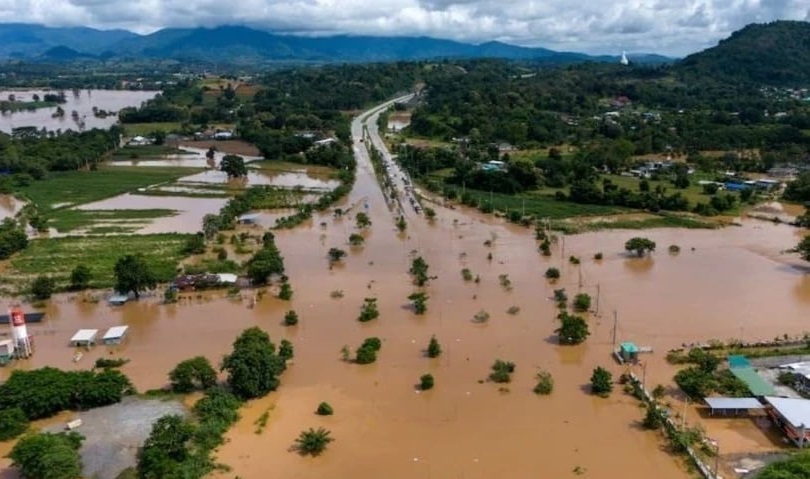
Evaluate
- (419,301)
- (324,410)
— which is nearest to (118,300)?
(419,301)

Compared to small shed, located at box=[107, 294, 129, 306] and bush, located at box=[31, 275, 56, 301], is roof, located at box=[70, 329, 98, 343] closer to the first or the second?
small shed, located at box=[107, 294, 129, 306]

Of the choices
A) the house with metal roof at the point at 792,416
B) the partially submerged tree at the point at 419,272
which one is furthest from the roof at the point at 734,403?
the partially submerged tree at the point at 419,272

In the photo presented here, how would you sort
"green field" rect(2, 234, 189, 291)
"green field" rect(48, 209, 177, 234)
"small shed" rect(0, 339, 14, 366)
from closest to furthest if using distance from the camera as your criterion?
"small shed" rect(0, 339, 14, 366) < "green field" rect(2, 234, 189, 291) < "green field" rect(48, 209, 177, 234)

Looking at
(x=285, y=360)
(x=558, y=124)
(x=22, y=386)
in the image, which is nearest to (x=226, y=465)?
(x=285, y=360)

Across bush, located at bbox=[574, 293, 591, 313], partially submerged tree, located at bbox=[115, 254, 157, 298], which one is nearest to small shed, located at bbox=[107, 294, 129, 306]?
partially submerged tree, located at bbox=[115, 254, 157, 298]

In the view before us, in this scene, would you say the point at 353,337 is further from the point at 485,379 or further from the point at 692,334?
the point at 692,334

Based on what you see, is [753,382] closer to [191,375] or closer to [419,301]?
[419,301]
